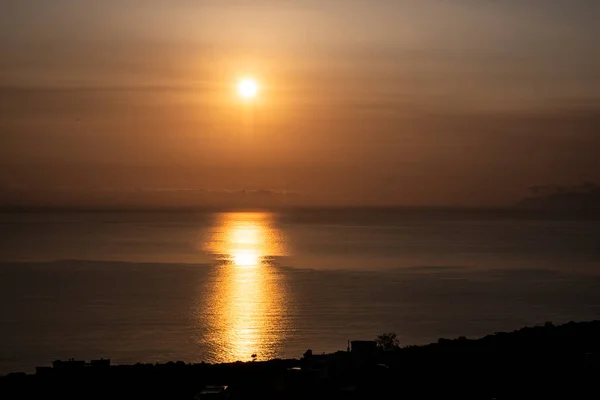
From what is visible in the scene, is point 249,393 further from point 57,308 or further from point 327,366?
point 57,308

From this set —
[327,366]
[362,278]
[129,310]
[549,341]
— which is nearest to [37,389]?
[327,366]

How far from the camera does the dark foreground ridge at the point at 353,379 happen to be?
65.4 feet

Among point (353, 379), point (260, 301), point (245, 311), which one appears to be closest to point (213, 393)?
point (353, 379)

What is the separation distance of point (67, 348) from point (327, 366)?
169ft

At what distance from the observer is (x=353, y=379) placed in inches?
826

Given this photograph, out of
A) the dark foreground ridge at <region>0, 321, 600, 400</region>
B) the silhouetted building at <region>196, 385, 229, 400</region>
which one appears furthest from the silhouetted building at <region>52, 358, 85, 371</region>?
the silhouetted building at <region>196, 385, 229, 400</region>

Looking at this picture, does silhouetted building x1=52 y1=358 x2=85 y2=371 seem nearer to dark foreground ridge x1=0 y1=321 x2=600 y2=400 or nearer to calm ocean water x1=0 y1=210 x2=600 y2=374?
dark foreground ridge x1=0 y1=321 x2=600 y2=400

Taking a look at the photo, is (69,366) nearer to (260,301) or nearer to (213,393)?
(213,393)

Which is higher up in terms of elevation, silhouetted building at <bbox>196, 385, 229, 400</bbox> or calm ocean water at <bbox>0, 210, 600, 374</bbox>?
calm ocean water at <bbox>0, 210, 600, 374</bbox>

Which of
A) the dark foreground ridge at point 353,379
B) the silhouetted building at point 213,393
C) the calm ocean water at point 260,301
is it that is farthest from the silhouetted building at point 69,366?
the calm ocean water at point 260,301

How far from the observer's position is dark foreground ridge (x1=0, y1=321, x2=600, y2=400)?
1994 centimetres

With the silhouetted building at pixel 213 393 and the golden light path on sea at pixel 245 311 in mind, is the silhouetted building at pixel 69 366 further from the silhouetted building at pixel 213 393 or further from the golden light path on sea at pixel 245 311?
the golden light path on sea at pixel 245 311

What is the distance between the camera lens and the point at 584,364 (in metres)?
22.5

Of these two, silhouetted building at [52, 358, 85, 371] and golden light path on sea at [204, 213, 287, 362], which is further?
golden light path on sea at [204, 213, 287, 362]
